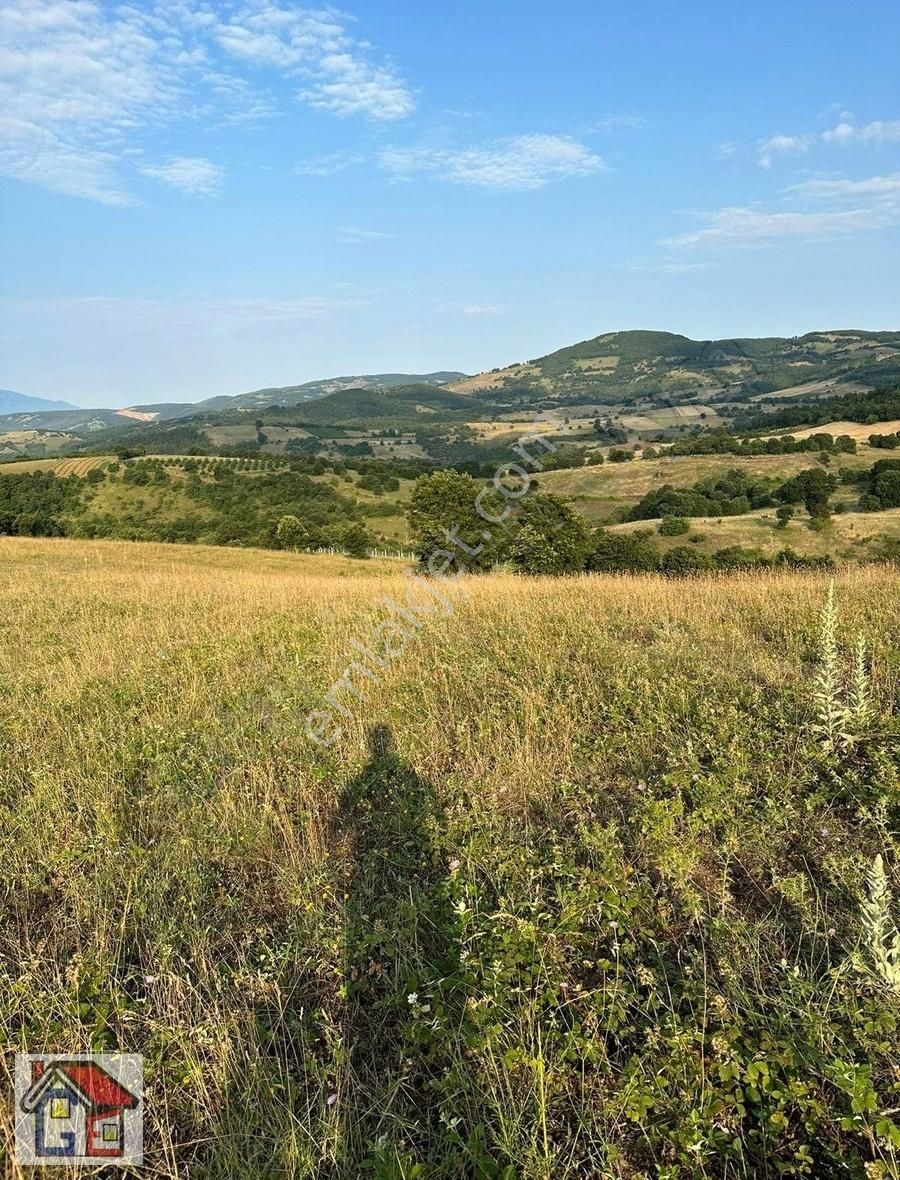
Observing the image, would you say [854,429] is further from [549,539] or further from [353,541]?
[549,539]

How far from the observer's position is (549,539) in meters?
42.7

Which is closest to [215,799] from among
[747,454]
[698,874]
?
[698,874]

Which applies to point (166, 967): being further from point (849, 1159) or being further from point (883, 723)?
point (883, 723)

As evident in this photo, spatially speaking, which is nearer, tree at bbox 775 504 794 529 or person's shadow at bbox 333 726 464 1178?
person's shadow at bbox 333 726 464 1178

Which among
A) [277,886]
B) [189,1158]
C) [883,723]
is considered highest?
[883,723]

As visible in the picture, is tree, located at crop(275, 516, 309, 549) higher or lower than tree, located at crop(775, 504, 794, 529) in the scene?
lower

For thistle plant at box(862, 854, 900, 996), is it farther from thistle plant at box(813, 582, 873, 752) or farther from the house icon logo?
the house icon logo

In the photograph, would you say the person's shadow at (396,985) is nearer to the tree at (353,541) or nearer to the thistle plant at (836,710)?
the thistle plant at (836,710)

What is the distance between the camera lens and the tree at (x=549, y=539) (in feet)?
137

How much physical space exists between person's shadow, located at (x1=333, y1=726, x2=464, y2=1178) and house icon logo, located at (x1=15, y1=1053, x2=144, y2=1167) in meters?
0.84

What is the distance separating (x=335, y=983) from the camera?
3.03m

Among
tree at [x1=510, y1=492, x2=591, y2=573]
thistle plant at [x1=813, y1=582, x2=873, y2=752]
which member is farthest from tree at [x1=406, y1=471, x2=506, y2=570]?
thistle plant at [x1=813, y1=582, x2=873, y2=752]

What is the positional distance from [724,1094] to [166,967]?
2.46m

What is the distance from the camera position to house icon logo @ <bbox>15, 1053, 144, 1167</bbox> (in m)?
2.34
